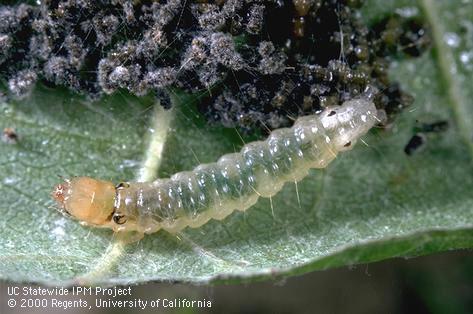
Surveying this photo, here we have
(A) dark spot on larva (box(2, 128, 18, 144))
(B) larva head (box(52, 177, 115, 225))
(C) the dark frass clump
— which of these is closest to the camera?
(B) larva head (box(52, 177, 115, 225))

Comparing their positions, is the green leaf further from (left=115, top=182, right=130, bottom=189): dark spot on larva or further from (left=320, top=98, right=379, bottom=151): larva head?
(left=320, top=98, right=379, bottom=151): larva head

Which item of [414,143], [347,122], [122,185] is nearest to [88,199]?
[122,185]

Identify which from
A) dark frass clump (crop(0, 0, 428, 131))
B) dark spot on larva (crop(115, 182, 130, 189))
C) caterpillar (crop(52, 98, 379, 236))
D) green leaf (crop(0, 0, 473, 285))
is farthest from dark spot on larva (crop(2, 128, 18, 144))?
dark spot on larva (crop(115, 182, 130, 189))

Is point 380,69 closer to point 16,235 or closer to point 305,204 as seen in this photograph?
point 305,204

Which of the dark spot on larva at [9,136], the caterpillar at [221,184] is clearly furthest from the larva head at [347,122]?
the dark spot on larva at [9,136]

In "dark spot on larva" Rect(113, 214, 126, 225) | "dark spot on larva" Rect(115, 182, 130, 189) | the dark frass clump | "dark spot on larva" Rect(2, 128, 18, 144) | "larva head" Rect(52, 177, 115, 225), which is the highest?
the dark frass clump

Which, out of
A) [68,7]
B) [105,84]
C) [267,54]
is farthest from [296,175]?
[68,7]
